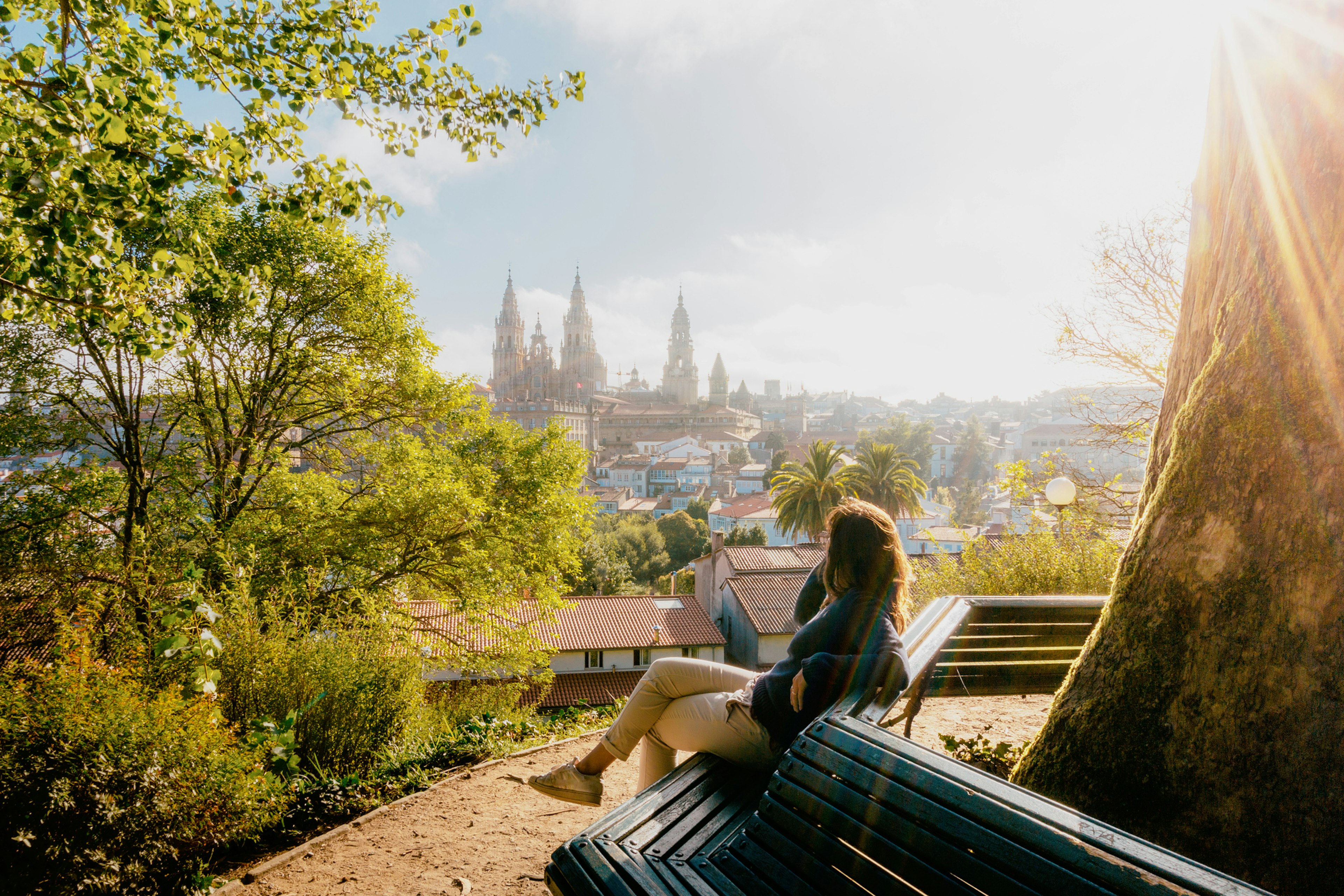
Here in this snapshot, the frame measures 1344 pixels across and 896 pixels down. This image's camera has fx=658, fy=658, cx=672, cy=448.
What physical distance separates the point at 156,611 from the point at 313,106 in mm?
3942

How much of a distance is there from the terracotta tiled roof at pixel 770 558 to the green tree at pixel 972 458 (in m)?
63.4

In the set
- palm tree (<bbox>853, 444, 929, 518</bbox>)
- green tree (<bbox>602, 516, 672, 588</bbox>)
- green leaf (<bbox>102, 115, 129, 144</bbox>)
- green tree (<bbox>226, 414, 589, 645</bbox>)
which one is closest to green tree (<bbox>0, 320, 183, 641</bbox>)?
green tree (<bbox>226, 414, 589, 645</bbox>)

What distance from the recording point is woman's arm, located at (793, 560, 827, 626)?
2762 mm

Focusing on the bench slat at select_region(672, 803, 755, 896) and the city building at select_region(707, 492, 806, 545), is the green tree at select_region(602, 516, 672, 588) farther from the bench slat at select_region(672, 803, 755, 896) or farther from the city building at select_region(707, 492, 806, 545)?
the bench slat at select_region(672, 803, 755, 896)

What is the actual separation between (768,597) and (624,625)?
5795 mm

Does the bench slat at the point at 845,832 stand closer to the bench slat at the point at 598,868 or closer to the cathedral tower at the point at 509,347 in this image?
the bench slat at the point at 598,868

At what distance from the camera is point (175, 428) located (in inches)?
434

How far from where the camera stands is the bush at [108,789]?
2666 millimetres

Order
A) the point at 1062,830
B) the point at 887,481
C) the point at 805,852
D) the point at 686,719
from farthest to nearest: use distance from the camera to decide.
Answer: the point at 887,481 → the point at 686,719 → the point at 805,852 → the point at 1062,830

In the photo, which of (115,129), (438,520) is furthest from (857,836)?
(438,520)

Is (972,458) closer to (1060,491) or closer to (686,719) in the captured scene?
(1060,491)

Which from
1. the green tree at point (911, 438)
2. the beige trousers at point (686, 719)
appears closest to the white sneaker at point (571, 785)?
the beige trousers at point (686, 719)

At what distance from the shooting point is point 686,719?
2.72 metres

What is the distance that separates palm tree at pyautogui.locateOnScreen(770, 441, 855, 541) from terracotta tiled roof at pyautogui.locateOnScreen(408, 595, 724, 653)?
533cm
